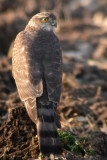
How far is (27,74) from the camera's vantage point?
4957mm

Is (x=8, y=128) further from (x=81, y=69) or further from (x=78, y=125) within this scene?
(x=81, y=69)

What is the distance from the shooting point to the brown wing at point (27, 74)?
4645mm

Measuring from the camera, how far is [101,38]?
17.9 metres

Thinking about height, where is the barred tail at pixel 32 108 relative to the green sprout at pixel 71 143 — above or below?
above

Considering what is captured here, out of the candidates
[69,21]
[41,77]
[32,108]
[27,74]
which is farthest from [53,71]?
[69,21]

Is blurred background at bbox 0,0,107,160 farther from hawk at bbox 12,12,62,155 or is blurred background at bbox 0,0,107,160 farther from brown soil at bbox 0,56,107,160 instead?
hawk at bbox 12,12,62,155

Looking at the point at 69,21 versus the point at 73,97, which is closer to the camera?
the point at 73,97

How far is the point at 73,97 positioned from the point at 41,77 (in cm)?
283

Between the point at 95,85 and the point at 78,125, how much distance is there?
9.66 feet

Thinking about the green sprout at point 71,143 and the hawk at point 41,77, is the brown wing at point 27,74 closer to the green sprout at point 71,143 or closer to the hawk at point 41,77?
the hawk at point 41,77

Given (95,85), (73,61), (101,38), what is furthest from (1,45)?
(101,38)

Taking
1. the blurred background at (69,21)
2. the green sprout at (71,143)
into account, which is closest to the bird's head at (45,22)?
the green sprout at (71,143)

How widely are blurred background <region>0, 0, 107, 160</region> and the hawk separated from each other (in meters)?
0.33

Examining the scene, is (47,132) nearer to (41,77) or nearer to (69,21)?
(41,77)
